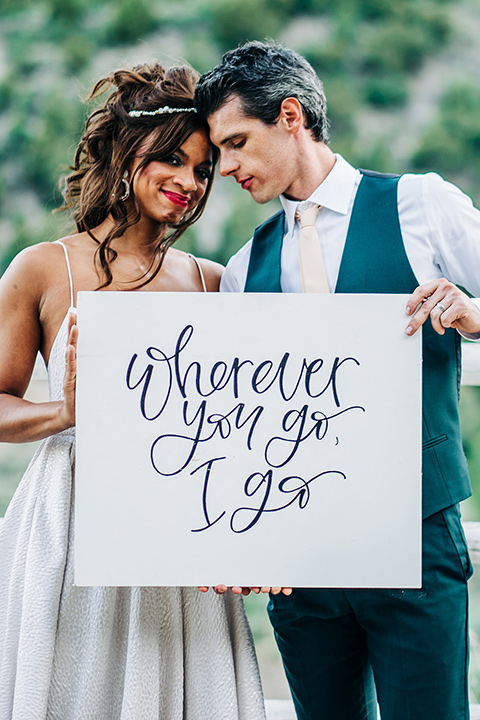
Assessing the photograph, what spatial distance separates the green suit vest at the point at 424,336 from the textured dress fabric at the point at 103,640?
41cm

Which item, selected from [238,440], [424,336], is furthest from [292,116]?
[238,440]

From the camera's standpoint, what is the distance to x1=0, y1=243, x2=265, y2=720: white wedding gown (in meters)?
1.25

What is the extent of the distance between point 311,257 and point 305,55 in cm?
978

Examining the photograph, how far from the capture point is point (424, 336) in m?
1.28

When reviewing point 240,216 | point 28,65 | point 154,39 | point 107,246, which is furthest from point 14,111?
point 107,246

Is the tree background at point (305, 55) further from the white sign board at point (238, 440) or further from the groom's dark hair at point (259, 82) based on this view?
the white sign board at point (238, 440)

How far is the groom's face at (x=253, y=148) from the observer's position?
139 cm

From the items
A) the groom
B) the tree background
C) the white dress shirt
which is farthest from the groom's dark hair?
the tree background

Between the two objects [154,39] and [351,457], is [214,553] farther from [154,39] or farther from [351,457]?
[154,39]

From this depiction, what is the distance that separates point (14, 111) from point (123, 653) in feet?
35.0

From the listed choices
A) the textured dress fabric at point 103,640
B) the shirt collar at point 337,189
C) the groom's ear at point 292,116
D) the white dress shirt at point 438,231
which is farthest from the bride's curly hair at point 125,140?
the textured dress fabric at point 103,640

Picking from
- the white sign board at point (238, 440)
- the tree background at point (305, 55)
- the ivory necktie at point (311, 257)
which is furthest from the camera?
the tree background at point (305, 55)

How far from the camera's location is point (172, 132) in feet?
4.68

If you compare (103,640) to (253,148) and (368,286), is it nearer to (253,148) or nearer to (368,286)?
(368,286)
